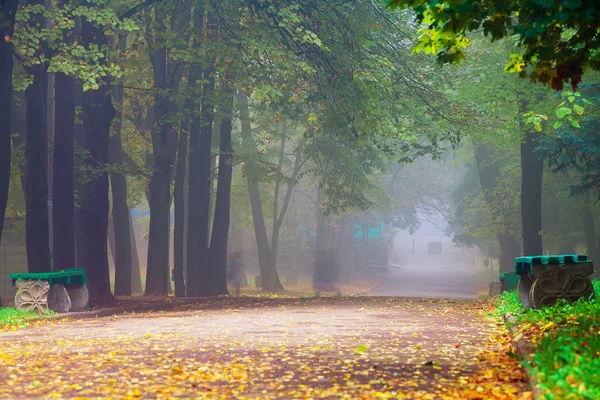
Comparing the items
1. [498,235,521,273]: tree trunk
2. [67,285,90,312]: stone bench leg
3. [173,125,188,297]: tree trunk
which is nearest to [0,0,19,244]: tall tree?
[67,285,90,312]: stone bench leg

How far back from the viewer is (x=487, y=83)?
2661 cm

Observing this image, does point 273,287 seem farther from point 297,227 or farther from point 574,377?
point 574,377

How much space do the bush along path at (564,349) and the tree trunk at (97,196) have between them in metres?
12.2

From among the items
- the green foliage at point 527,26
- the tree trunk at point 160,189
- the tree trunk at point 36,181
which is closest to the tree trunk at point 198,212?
the tree trunk at point 160,189

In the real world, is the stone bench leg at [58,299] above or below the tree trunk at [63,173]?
below

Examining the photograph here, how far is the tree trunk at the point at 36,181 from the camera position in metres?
19.2

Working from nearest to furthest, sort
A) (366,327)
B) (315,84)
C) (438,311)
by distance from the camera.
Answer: (366,327)
(438,311)
(315,84)

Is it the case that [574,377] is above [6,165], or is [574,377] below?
below

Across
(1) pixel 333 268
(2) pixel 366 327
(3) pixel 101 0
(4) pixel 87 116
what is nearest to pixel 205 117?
(4) pixel 87 116

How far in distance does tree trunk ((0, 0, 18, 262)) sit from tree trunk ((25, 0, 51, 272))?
4.01ft

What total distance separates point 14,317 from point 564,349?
11.7 m

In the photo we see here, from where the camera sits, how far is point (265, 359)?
30.5 feet

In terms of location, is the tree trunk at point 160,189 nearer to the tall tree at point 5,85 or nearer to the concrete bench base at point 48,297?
the concrete bench base at point 48,297

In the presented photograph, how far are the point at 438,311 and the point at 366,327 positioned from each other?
195 inches
